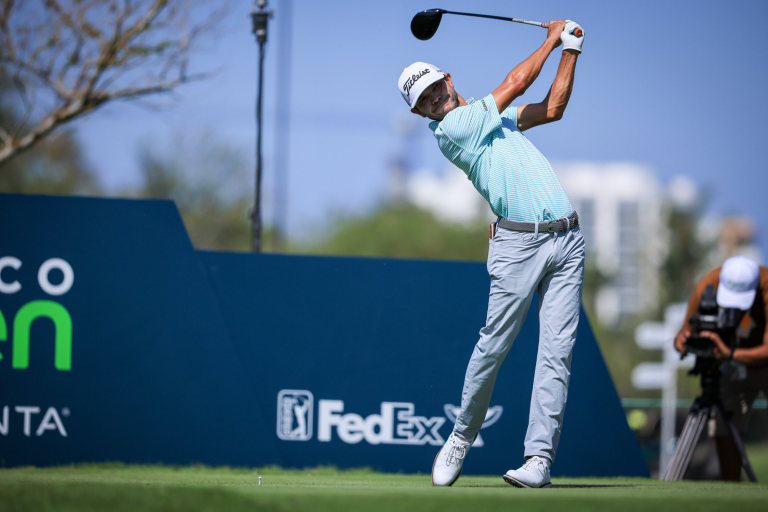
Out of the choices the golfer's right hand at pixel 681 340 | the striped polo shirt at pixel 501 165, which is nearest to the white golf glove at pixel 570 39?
the striped polo shirt at pixel 501 165

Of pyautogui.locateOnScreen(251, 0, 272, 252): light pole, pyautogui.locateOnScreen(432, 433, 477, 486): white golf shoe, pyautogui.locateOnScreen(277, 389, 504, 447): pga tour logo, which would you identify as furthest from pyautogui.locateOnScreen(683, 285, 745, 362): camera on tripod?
pyautogui.locateOnScreen(251, 0, 272, 252): light pole

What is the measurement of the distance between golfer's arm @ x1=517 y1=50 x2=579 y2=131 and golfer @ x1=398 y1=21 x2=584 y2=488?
0.01m

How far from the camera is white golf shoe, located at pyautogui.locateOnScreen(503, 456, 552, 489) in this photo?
3.42 m

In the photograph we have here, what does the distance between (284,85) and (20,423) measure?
7.68 meters

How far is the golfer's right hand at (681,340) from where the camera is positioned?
5.32m

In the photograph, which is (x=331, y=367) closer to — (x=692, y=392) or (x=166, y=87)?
(x=166, y=87)

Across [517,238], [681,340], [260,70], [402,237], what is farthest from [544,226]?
[402,237]

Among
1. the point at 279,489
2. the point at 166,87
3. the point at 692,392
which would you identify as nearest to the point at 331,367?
the point at 279,489

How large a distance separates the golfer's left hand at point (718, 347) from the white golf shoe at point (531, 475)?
2.19 metres

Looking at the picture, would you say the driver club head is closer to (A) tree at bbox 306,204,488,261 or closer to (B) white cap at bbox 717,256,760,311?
(B) white cap at bbox 717,256,760,311

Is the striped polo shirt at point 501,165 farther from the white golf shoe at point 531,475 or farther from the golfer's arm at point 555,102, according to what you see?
the white golf shoe at point 531,475

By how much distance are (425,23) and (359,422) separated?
248cm

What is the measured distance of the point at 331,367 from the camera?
5055 millimetres

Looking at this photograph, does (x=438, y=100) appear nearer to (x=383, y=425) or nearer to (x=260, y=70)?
(x=383, y=425)
